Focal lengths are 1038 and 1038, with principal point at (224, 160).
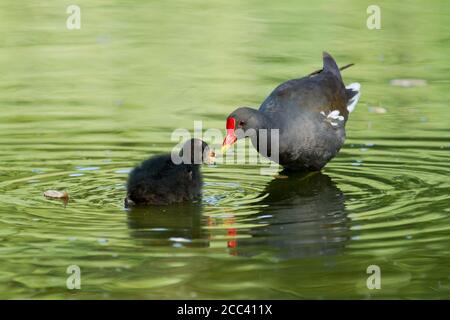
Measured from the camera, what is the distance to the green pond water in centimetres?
616

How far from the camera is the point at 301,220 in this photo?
7.35 meters

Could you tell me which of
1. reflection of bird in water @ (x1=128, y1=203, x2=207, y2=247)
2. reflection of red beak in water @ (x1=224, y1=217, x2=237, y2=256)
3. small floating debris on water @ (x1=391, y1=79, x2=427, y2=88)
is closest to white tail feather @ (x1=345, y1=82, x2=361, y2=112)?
small floating debris on water @ (x1=391, y1=79, x2=427, y2=88)

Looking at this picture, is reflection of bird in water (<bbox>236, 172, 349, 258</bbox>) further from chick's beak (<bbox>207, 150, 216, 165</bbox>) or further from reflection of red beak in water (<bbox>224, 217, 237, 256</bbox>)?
chick's beak (<bbox>207, 150, 216, 165</bbox>)

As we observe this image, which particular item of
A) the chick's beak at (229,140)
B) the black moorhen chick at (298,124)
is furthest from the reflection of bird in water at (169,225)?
the black moorhen chick at (298,124)

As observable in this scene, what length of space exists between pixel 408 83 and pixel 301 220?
5.87 meters

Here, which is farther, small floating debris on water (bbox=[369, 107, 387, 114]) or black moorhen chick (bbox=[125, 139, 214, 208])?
small floating debris on water (bbox=[369, 107, 387, 114])

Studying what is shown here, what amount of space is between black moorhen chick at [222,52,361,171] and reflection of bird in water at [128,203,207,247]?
41.7 inches

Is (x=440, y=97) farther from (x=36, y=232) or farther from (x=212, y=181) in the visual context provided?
(x=36, y=232)

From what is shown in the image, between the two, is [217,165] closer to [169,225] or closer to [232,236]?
[169,225]

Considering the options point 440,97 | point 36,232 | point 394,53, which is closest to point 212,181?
point 36,232

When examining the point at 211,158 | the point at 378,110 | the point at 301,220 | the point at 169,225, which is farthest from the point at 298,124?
the point at 378,110

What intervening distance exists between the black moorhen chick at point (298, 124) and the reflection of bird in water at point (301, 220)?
213mm

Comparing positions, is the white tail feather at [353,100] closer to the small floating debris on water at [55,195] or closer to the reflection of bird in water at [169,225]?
the reflection of bird in water at [169,225]

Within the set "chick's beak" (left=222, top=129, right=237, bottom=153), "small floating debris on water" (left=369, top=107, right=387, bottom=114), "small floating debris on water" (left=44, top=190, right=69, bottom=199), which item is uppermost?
"chick's beak" (left=222, top=129, right=237, bottom=153)
